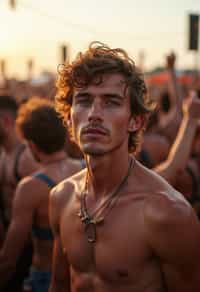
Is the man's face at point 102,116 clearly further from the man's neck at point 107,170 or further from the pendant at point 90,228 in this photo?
the pendant at point 90,228

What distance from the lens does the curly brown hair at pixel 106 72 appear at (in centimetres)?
234

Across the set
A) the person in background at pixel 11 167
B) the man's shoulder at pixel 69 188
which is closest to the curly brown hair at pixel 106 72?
the man's shoulder at pixel 69 188

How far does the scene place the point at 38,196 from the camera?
3.29m

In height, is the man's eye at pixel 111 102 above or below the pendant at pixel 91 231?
above

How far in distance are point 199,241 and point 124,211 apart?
338 mm

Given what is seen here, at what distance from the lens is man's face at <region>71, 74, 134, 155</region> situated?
2.26 metres

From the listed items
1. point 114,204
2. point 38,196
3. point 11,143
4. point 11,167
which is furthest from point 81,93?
point 11,143

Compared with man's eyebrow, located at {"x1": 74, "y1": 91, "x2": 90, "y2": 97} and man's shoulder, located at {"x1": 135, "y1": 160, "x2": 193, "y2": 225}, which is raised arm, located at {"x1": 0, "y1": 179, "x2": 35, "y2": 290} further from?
man's shoulder, located at {"x1": 135, "y1": 160, "x2": 193, "y2": 225}

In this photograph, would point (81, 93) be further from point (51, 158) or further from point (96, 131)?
point (51, 158)

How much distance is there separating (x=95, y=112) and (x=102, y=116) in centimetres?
4

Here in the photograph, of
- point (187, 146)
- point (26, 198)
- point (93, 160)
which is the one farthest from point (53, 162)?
point (93, 160)

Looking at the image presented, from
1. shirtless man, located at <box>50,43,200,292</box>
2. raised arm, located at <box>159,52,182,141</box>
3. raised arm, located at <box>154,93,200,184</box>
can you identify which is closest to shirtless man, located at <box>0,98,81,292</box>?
raised arm, located at <box>154,93,200,184</box>

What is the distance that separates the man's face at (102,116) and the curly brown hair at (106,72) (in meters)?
0.03

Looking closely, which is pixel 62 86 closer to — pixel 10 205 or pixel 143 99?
pixel 143 99
